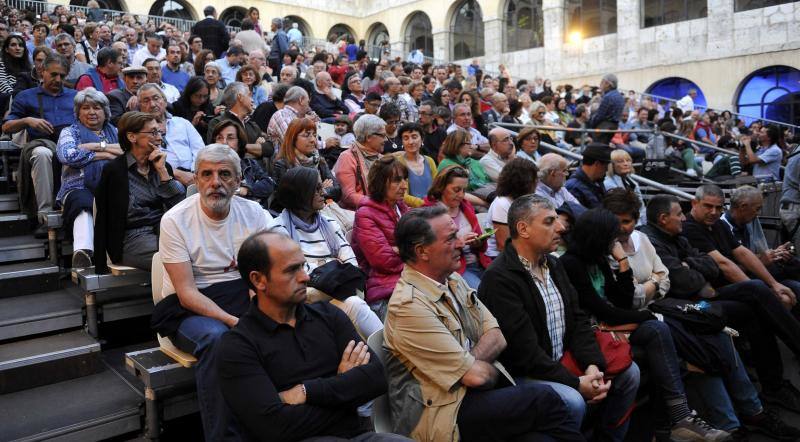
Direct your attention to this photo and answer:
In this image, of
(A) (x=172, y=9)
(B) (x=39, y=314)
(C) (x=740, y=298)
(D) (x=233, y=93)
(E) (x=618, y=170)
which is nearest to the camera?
(B) (x=39, y=314)

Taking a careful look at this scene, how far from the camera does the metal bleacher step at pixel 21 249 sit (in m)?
4.39

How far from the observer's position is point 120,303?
151 inches

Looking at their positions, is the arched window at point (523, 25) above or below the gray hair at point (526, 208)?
above

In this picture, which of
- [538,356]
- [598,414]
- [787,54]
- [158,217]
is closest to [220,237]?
[158,217]

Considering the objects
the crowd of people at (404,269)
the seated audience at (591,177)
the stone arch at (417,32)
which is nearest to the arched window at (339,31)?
the stone arch at (417,32)

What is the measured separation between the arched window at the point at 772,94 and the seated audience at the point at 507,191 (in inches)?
729

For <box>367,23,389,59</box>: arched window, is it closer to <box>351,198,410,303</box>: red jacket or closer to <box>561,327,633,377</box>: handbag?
<box>351,198,410,303</box>: red jacket

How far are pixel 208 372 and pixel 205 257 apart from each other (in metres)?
0.71

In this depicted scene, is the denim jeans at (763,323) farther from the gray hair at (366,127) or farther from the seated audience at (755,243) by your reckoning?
the gray hair at (366,127)

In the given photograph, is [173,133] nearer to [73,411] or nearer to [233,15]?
[73,411]

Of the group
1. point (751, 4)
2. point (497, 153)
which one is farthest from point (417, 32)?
point (497, 153)

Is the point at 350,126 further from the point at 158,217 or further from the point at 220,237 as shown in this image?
the point at 220,237

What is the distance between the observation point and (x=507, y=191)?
4805mm

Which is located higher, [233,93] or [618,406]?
[233,93]
